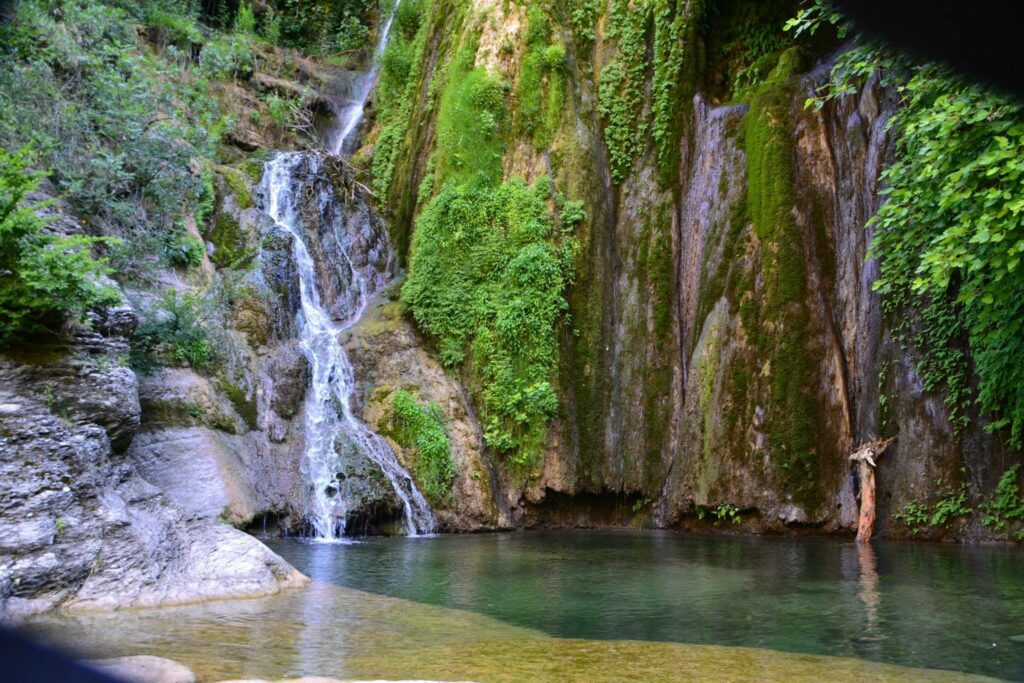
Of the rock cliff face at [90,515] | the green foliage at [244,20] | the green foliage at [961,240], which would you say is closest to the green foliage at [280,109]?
the green foliage at [244,20]

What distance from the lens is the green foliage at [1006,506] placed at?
41.9 feet

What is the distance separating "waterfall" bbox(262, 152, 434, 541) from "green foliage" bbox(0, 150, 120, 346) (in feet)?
20.6

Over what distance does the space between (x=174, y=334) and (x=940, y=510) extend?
41.0 feet

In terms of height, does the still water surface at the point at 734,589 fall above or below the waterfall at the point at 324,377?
below

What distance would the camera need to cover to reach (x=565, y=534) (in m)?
16.0

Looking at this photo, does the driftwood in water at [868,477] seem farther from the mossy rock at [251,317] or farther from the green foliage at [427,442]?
the mossy rock at [251,317]

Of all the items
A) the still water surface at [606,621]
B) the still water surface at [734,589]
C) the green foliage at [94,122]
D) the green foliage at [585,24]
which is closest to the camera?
the still water surface at [606,621]

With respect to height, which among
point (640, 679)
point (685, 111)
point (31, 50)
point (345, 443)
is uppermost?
point (685, 111)

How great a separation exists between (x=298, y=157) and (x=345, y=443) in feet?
26.2

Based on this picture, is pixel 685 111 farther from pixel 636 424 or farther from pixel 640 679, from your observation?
pixel 640 679

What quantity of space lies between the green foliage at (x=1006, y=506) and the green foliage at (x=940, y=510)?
0.95 feet

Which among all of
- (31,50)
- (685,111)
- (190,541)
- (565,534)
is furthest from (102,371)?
(685,111)

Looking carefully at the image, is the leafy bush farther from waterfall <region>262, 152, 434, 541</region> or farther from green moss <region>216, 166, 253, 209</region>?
green moss <region>216, 166, 253, 209</region>

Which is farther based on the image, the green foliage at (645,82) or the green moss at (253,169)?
the green moss at (253,169)
